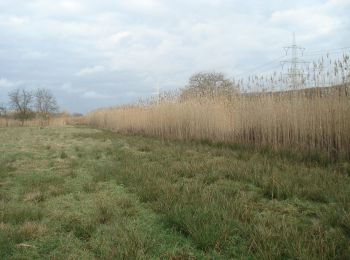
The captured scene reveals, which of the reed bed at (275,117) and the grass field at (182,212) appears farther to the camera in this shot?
the reed bed at (275,117)

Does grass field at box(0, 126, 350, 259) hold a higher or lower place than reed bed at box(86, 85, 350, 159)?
lower

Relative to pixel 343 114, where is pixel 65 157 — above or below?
below

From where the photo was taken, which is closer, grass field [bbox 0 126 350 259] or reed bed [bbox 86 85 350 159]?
grass field [bbox 0 126 350 259]

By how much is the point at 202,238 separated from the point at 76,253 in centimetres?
94

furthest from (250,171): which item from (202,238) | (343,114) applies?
(202,238)

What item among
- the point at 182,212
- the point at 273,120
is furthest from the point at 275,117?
the point at 182,212

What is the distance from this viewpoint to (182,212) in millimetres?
3213

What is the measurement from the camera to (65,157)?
819 cm

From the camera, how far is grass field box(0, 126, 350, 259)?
8.47ft

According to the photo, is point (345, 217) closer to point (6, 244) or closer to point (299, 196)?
point (299, 196)

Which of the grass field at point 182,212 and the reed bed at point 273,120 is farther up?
the reed bed at point 273,120

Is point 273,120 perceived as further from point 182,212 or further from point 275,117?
point 182,212

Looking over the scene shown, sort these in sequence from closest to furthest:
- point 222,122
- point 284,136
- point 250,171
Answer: point 250,171 → point 284,136 → point 222,122

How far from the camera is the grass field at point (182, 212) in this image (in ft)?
8.47
